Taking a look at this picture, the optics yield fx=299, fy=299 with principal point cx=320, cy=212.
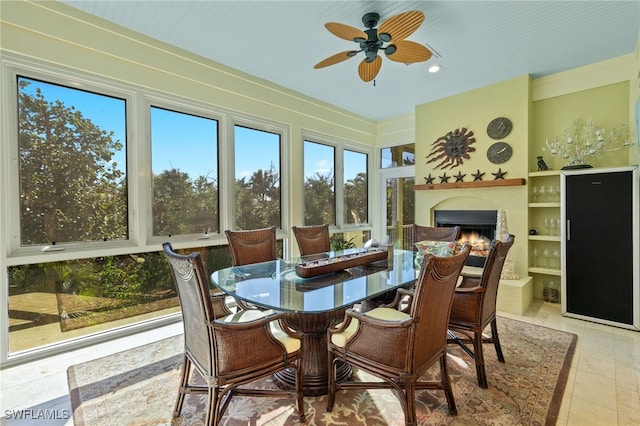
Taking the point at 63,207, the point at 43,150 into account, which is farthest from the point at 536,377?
the point at 43,150

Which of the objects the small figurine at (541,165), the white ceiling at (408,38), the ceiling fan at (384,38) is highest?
the white ceiling at (408,38)

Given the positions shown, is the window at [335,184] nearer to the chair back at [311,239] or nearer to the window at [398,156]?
the window at [398,156]

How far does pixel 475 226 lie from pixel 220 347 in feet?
13.3

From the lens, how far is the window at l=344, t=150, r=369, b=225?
548 cm

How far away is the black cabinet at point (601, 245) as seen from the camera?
3057 mm

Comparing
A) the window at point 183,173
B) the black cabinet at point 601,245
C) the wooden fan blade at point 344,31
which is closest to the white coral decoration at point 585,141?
the black cabinet at point 601,245

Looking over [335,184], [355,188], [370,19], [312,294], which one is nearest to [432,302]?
[312,294]

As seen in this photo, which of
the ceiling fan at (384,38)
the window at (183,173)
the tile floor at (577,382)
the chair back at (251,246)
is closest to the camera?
the tile floor at (577,382)

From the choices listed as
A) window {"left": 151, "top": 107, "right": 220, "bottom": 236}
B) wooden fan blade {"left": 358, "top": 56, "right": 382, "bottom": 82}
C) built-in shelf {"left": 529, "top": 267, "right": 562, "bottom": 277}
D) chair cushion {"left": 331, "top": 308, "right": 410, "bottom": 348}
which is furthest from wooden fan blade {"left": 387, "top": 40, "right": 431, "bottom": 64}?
built-in shelf {"left": 529, "top": 267, "right": 562, "bottom": 277}

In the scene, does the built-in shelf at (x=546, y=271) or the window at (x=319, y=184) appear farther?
the window at (x=319, y=184)

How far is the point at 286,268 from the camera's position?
8.30 ft

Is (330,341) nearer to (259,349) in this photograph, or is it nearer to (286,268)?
(259,349)

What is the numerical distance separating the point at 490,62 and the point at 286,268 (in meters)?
3.31

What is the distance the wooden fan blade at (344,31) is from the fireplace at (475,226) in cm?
295
